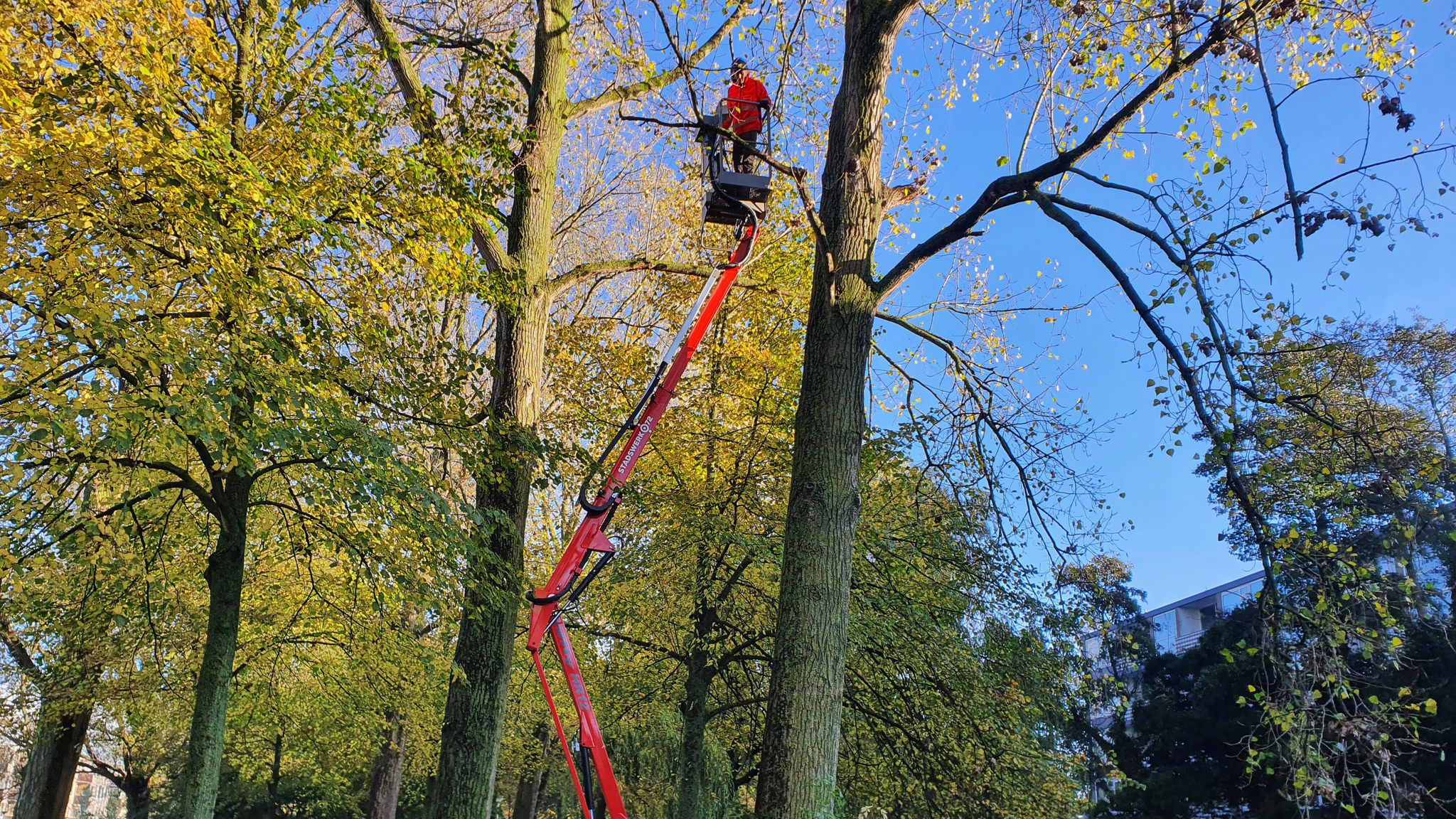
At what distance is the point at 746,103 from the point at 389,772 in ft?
62.0

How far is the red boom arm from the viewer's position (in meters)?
7.06

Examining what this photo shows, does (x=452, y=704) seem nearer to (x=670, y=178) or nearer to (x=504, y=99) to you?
(x=504, y=99)

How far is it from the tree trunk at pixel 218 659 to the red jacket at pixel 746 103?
269 inches

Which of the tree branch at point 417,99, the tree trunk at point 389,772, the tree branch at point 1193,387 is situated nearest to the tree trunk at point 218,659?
the tree branch at point 417,99

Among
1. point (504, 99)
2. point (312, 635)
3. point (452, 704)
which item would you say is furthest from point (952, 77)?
point (312, 635)

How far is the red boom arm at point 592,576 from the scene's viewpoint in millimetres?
7062

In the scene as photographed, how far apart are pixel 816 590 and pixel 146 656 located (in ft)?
43.6

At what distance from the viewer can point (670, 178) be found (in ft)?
58.5

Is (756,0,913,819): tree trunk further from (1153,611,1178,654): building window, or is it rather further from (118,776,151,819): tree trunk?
(1153,611,1178,654): building window

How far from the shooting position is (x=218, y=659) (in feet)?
33.1

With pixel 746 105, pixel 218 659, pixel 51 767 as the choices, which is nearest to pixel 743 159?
pixel 746 105

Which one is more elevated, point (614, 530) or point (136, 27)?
point (136, 27)

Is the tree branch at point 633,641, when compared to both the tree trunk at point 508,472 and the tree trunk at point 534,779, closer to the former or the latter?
the tree trunk at point 508,472

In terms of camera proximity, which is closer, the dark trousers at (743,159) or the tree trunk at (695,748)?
the dark trousers at (743,159)
